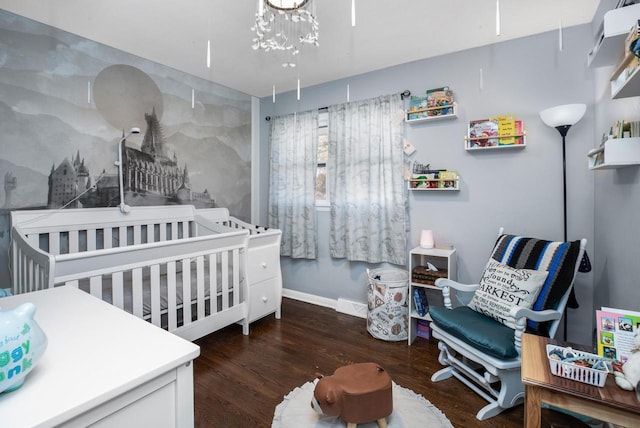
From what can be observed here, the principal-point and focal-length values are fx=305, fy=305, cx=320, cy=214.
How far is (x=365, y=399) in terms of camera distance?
140 cm

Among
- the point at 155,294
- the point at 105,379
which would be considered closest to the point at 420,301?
the point at 155,294

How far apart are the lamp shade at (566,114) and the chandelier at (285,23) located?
61.7 inches

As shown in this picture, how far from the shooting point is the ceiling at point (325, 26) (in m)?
1.93

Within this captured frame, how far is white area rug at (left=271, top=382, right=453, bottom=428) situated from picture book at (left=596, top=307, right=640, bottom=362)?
821mm

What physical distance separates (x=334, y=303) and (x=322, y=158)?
1.54m

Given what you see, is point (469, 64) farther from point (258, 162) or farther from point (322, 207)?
point (258, 162)

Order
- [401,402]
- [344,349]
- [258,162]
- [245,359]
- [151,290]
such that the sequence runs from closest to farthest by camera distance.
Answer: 1. [401,402]
2. [151,290]
3. [245,359]
4. [344,349]
5. [258,162]

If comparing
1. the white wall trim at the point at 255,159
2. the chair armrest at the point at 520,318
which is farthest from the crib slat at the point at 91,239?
the chair armrest at the point at 520,318

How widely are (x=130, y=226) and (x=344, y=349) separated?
6.71 feet

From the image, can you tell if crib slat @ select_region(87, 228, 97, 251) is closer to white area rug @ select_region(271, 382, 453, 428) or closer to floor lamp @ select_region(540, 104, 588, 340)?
white area rug @ select_region(271, 382, 453, 428)

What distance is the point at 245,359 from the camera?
7.07 ft

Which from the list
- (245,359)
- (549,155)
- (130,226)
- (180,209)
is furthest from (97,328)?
(549,155)

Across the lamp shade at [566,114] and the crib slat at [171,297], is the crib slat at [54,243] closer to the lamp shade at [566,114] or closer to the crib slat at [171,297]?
the crib slat at [171,297]

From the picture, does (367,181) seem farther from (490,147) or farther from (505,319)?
(505,319)
